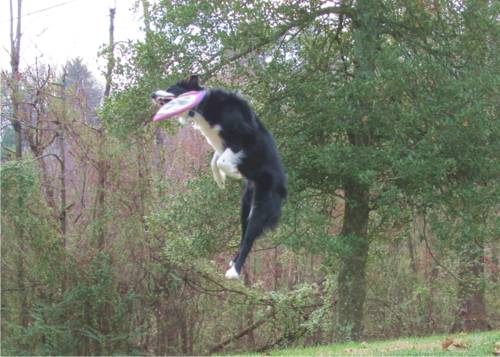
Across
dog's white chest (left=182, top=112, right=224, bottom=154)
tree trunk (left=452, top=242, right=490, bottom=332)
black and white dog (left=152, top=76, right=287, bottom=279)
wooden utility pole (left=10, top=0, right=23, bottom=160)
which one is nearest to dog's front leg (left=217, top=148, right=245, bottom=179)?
black and white dog (left=152, top=76, right=287, bottom=279)

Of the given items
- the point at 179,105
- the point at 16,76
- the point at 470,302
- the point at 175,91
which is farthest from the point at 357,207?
the point at 179,105

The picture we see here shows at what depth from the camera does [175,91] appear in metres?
3.23

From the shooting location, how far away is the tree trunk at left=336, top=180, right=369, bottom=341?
10.0 meters

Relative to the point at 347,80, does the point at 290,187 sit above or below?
below

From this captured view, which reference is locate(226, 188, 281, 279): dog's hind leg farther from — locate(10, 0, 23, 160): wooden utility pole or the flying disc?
locate(10, 0, 23, 160): wooden utility pole

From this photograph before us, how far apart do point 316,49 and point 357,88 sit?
1.05m

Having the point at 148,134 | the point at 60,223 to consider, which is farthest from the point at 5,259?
the point at 148,134

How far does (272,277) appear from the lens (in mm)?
13969

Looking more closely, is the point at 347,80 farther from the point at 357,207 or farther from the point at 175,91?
the point at 175,91

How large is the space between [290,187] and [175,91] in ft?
18.2

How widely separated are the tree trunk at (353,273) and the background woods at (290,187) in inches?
1.3

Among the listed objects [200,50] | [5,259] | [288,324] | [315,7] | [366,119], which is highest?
[315,7]

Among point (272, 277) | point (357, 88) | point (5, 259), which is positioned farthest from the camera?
point (272, 277)

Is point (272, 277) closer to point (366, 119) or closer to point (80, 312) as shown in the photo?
point (80, 312)
